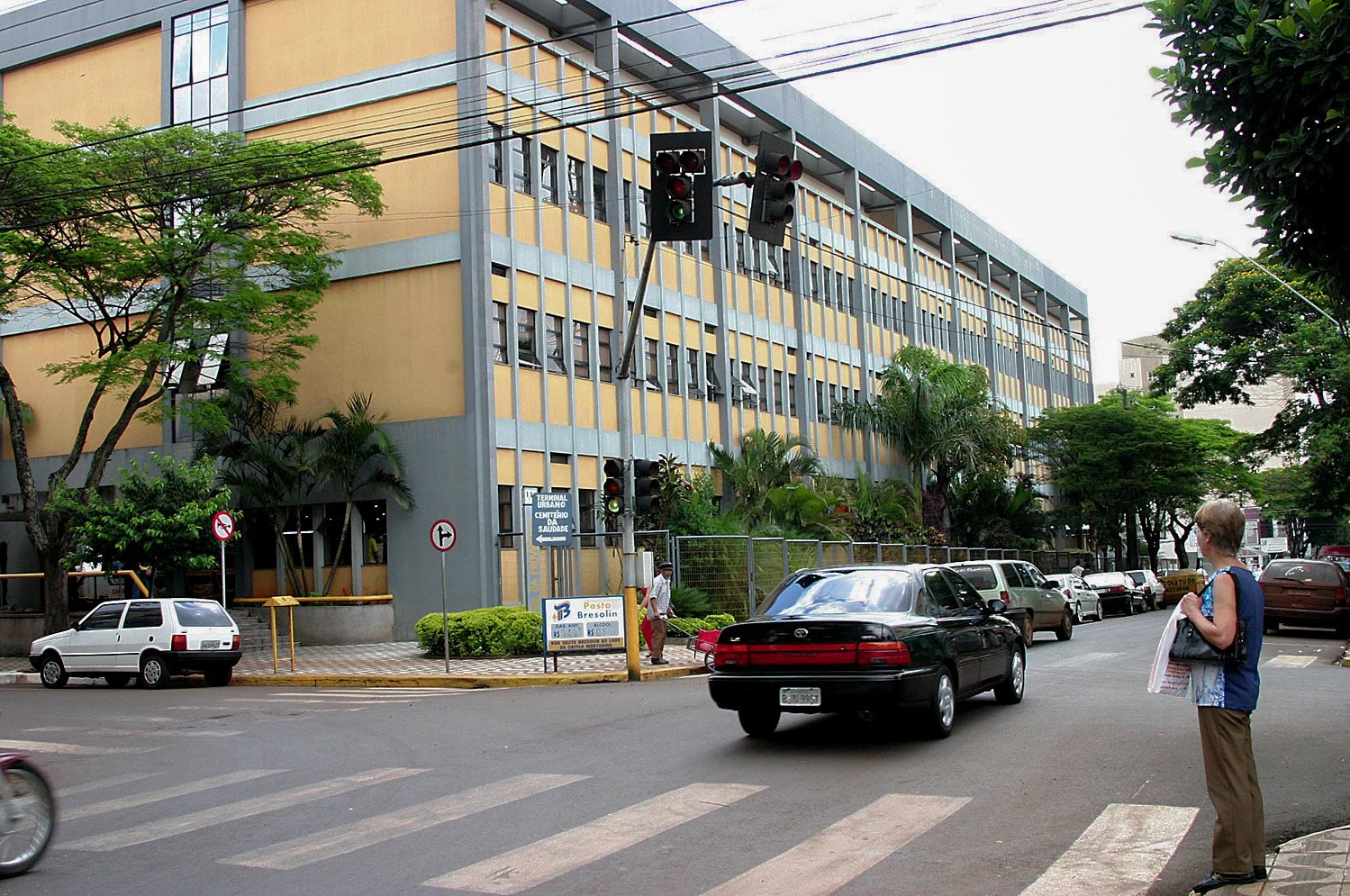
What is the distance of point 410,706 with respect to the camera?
16500 mm

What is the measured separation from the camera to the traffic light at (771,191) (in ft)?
43.2

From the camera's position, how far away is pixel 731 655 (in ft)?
37.8

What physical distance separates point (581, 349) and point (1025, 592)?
1338 cm

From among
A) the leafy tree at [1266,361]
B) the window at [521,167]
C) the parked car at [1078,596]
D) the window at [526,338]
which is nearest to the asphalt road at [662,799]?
the parked car at [1078,596]

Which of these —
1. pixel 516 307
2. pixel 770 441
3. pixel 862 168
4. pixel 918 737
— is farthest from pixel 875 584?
pixel 862 168

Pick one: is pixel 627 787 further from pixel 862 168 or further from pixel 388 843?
pixel 862 168

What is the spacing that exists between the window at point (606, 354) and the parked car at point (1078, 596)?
12401 mm

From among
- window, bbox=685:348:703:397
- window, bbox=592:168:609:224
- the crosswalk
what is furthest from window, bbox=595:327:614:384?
the crosswalk

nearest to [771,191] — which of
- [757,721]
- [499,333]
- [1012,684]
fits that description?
[757,721]

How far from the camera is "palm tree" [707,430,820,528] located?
119 feet

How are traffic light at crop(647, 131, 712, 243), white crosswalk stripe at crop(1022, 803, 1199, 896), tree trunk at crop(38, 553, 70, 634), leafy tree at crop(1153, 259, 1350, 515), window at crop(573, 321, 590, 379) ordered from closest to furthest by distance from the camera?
1. white crosswalk stripe at crop(1022, 803, 1199, 896)
2. traffic light at crop(647, 131, 712, 243)
3. tree trunk at crop(38, 553, 70, 634)
4. window at crop(573, 321, 590, 379)
5. leafy tree at crop(1153, 259, 1350, 515)

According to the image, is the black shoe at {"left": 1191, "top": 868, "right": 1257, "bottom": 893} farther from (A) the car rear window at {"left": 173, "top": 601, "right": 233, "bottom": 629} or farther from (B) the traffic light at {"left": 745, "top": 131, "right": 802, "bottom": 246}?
(A) the car rear window at {"left": 173, "top": 601, "right": 233, "bottom": 629}

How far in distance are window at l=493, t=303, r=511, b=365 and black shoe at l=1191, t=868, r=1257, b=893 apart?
2449cm

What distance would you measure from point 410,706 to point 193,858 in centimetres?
876
